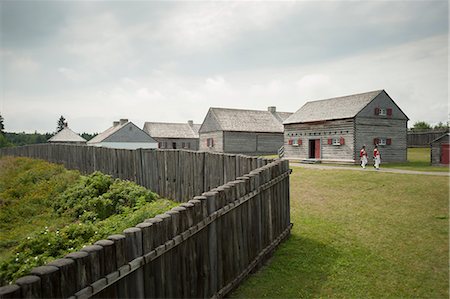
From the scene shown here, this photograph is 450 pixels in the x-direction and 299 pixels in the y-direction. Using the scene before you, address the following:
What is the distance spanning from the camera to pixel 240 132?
41.8 meters

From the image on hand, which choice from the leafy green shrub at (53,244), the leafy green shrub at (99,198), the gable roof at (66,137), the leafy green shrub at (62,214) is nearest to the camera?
the leafy green shrub at (53,244)

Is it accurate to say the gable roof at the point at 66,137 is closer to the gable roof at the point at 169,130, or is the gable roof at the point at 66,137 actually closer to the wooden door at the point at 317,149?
the gable roof at the point at 169,130

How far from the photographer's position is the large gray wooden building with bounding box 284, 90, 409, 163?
25.8m

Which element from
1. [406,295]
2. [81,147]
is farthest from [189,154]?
[81,147]

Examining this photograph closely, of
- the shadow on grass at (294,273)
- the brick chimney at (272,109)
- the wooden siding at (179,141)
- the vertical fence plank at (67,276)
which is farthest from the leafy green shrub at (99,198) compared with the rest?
the wooden siding at (179,141)

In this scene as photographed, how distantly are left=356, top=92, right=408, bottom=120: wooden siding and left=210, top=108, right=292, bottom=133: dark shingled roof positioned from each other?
59.9 feet

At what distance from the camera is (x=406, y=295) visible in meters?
5.24

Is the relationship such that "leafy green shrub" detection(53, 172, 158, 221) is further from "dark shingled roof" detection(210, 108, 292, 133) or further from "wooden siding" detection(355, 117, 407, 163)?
"dark shingled roof" detection(210, 108, 292, 133)

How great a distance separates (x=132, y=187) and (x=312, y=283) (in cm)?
1066

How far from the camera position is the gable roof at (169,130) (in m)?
57.0

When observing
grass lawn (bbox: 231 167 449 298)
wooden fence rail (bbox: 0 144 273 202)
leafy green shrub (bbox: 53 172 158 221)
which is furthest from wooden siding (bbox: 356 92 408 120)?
leafy green shrub (bbox: 53 172 158 221)

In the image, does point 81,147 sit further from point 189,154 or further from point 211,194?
point 211,194

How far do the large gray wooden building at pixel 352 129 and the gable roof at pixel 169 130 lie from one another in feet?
104

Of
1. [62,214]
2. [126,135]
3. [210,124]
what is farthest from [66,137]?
Result: [62,214]
